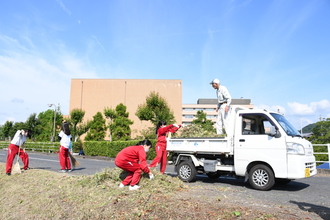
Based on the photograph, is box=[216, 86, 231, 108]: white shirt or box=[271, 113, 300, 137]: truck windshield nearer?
box=[271, 113, 300, 137]: truck windshield

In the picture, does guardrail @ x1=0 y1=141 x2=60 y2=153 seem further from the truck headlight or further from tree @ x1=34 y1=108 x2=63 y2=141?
the truck headlight

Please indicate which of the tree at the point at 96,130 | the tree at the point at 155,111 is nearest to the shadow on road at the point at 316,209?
the tree at the point at 155,111

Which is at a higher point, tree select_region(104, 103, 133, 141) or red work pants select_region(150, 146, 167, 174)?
tree select_region(104, 103, 133, 141)

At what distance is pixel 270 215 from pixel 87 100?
5294 cm

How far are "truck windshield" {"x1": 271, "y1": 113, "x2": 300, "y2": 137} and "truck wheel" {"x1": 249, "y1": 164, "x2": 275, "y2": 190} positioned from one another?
3.49 feet

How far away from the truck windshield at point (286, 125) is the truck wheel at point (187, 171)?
2.66 metres

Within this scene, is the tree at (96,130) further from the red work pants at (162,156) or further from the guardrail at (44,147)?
the red work pants at (162,156)

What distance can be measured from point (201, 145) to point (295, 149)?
95.4 inches

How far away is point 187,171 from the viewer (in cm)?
742

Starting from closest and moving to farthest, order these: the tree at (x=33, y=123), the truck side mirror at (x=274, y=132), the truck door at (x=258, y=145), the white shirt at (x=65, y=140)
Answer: the truck door at (x=258, y=145), the truck side mirror at (x=274, y=132), the white shirt at (x=65, y=140), the tree at (x=33, y=123)

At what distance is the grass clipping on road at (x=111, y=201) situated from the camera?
420 centimetres

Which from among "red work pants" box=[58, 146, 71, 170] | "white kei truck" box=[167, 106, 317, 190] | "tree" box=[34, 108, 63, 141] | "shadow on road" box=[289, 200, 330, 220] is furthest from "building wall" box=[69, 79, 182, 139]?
"shadow on road" box=[289, 200, 330, 220]

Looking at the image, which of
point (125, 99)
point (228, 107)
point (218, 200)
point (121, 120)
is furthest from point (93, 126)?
point (218, 200)

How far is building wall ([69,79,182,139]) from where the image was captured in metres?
52.7
